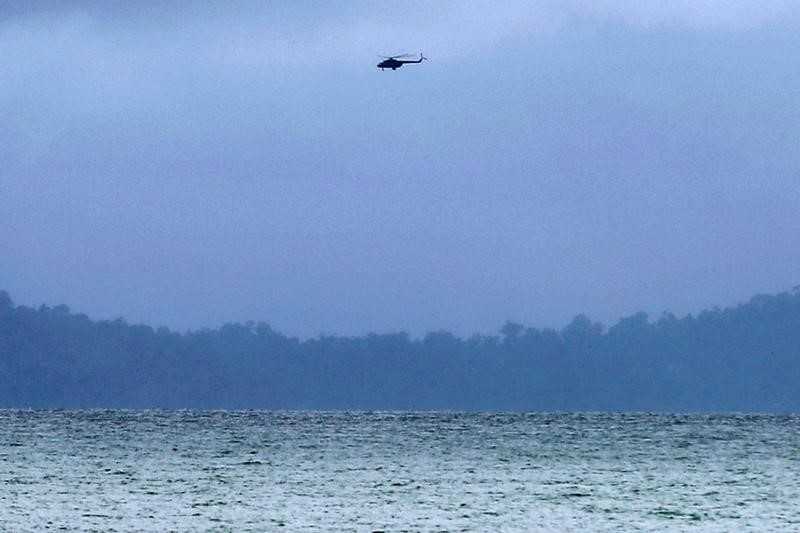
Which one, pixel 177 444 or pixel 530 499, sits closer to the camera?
pixel 530 499

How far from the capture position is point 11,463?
84.8m

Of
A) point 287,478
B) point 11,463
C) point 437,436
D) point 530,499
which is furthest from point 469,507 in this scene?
point 437,436

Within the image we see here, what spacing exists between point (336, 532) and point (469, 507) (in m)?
12.2

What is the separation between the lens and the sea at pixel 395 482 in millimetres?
47594

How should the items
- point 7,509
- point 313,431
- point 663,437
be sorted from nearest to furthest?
point 7,509
point 663,437
point 313,431

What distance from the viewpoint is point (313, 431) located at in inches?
5984

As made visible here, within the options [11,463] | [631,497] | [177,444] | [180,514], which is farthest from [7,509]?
[177,444]

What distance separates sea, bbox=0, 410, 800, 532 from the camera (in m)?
47.6

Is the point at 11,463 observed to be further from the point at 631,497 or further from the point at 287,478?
the point at 631,497

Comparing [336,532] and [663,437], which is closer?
[336,532]

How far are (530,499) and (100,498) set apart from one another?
19.8 meters

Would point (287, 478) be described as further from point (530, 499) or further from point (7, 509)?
point (7, 509)

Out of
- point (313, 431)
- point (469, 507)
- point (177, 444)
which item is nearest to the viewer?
point (469, 507)

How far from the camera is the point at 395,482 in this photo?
69.8 m
